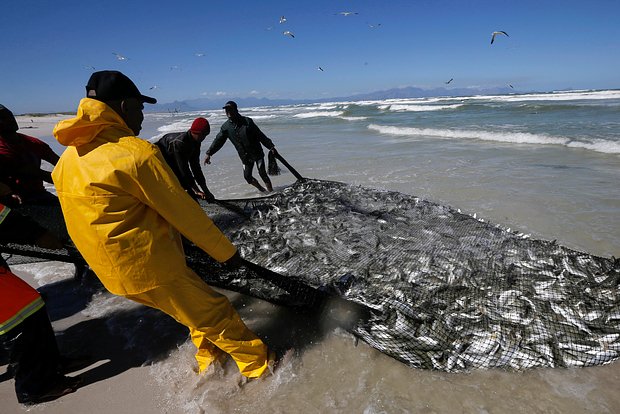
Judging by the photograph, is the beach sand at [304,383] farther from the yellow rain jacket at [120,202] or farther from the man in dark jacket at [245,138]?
the man in dark jacket at [245,138]

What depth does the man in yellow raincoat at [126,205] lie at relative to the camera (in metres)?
2.12

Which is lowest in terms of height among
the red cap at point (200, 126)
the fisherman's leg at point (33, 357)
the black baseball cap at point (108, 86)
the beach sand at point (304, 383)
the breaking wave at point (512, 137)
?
the beach sand at point (304, 383)

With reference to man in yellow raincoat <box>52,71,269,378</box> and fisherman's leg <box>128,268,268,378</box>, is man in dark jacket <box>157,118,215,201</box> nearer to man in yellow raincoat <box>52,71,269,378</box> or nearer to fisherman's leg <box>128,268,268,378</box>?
man in yellow raincoat <box>52,71,269,378</box>

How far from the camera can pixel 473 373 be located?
9.74 ft


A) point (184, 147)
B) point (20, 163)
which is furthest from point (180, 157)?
point (20, 163)

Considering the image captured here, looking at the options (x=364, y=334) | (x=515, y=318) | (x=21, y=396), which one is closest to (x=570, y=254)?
(x=515, y=318)

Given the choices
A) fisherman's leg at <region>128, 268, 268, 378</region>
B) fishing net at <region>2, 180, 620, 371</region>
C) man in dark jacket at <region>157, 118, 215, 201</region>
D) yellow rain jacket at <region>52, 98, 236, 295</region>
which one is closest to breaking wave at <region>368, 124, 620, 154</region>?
fishing net at <region>2, 180, 620, 371</region>

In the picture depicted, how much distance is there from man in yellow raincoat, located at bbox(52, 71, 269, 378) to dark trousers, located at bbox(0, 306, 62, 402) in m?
1.22

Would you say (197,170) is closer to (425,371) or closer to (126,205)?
(126,205)

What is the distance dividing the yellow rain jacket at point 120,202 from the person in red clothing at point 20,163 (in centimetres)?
323

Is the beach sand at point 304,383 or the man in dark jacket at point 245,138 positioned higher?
the man in dark jacket at point 245,138

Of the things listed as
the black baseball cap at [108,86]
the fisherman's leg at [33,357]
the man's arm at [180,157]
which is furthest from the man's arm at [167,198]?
the man's arm at [180,157]

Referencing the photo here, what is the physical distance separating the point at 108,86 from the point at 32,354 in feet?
7.99

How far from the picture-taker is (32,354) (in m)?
3.01
